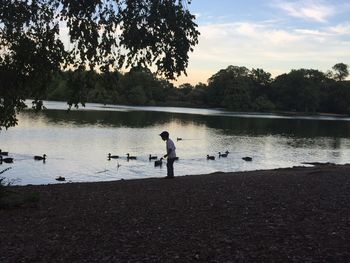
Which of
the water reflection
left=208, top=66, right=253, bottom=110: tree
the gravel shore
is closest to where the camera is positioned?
the gravel shore

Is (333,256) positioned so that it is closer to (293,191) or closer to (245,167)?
(293,191)

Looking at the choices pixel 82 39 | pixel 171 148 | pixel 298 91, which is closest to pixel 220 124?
pixel 171 148

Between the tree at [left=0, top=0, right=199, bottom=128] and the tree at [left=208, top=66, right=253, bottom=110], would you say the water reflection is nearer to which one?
the tree at [left=0, top=0, right=199, bottom=128]

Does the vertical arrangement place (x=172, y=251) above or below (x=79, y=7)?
below

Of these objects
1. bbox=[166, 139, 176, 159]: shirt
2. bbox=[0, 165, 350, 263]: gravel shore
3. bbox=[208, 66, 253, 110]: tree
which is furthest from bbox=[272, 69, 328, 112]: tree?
bbox=[0, 165, 350, 263]: gravel shore

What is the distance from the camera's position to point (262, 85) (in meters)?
199

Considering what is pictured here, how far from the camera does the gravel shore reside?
7.98 m

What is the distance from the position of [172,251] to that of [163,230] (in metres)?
1.45

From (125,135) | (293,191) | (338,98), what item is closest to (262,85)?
(338,98)

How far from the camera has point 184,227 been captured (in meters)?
9.73

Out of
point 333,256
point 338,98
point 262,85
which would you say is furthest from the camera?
point 262,85

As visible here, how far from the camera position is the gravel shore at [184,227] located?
7.98 metres

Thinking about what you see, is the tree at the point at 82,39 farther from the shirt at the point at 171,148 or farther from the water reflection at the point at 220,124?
the water reflection at the point at 220,124

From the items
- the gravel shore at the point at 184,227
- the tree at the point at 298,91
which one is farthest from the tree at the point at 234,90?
the gravel shore at the point at 184,227
